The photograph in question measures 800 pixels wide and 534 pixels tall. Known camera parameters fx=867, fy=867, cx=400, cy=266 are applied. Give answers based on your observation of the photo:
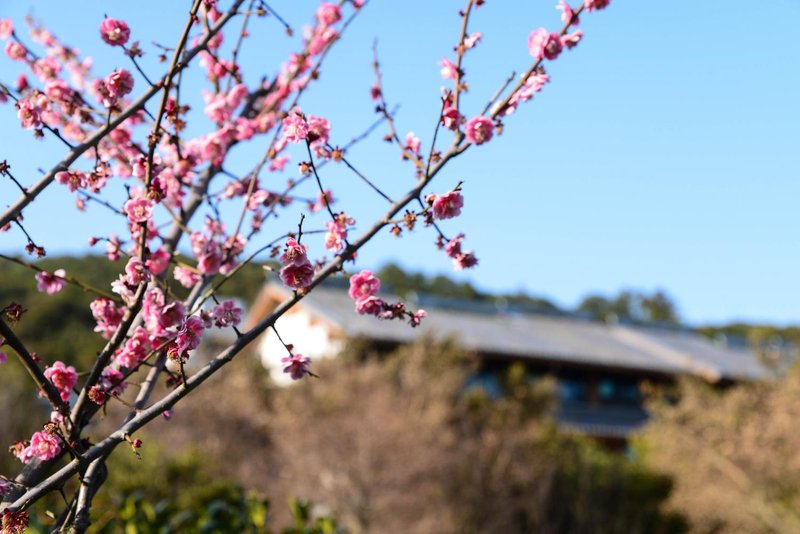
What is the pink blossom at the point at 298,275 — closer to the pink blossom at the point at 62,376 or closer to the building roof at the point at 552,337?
the pink blossom at the point at 62,376

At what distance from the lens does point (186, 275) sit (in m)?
3.07

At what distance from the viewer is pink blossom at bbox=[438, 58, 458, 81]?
267 centimetres

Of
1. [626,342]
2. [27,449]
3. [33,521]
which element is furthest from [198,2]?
[626,342]

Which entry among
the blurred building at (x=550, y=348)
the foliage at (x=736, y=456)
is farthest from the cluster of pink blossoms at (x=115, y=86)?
the blurred building at (x=550, y=348)

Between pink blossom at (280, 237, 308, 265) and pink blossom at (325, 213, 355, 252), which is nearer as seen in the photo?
pink blossom at (280, 237, 308, 265)

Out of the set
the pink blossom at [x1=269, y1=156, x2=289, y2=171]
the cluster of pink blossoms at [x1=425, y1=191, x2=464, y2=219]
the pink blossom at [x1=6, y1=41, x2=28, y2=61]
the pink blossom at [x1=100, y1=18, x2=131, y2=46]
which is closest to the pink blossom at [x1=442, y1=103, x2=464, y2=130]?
the cluster of pink blossoms at [x1=425, y1=191, x2=464, y2=219]

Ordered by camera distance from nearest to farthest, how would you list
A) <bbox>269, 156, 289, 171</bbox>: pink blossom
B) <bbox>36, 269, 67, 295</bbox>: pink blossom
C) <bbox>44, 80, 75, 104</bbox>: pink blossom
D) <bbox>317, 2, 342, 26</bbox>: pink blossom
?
<bbox>36, 269, 67, 295</bbox>: pink blossom → <bbox>44, 80, 75, 104</bbox>: pink blossom → <bbox>269, 156, 289, 171</bbox>: pink blossom → <bbox>317, 2, 342, 26</bbox>: pink blossom

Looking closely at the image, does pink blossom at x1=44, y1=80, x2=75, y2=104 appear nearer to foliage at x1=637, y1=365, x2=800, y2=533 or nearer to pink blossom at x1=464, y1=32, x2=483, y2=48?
pink blossom at x1=464, y1=32, x2=483, y2=48

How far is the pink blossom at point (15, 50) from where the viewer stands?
142 inches

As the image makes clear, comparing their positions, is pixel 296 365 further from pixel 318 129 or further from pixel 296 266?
pixel 318 129

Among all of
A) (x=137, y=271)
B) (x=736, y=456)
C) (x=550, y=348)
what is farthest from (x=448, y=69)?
(x=550, y=348)

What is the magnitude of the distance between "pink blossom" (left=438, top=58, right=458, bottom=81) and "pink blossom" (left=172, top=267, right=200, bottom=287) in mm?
1109

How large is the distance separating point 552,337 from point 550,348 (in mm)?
1887

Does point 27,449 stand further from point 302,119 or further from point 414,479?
point 414,479
